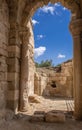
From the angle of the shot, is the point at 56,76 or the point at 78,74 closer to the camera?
the point at 78,74

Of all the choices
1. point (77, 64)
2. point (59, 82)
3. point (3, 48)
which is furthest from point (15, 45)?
point (59, 82)

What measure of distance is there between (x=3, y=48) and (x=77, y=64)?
2.63 m

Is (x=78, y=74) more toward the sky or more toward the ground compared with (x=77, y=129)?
more toward the sky

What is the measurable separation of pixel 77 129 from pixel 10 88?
9.51 ft

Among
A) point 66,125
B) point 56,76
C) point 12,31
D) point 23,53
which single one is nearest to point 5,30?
point 12,31

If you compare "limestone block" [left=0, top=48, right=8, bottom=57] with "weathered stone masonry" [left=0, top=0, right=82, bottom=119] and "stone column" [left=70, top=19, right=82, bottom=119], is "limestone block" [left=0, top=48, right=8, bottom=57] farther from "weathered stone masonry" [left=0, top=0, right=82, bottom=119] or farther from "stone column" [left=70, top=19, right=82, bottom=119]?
"stone column" [left=70, top=19, right=82, bottom=119]

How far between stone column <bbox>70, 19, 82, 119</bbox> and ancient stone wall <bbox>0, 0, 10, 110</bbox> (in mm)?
2378

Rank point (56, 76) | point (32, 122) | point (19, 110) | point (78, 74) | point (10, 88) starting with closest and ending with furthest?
1. point (32, 122)
2. point (78, 74)
3. point (10, 88)
4. point (19, 110)
5. point (56, 76)

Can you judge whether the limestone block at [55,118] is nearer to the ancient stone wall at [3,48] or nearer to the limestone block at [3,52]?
the ancient stone wall at [3,48]

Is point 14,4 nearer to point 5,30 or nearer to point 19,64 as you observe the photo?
point 5,30

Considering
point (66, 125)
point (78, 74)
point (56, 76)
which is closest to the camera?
point (66, 125)

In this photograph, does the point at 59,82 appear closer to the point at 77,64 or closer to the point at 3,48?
the point at 77,64

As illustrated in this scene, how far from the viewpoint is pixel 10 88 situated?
643 cm

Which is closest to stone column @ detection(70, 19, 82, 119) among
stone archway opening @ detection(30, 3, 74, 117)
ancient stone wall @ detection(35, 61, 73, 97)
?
stone archway opening @ detection(30, 3, 74, 117)
